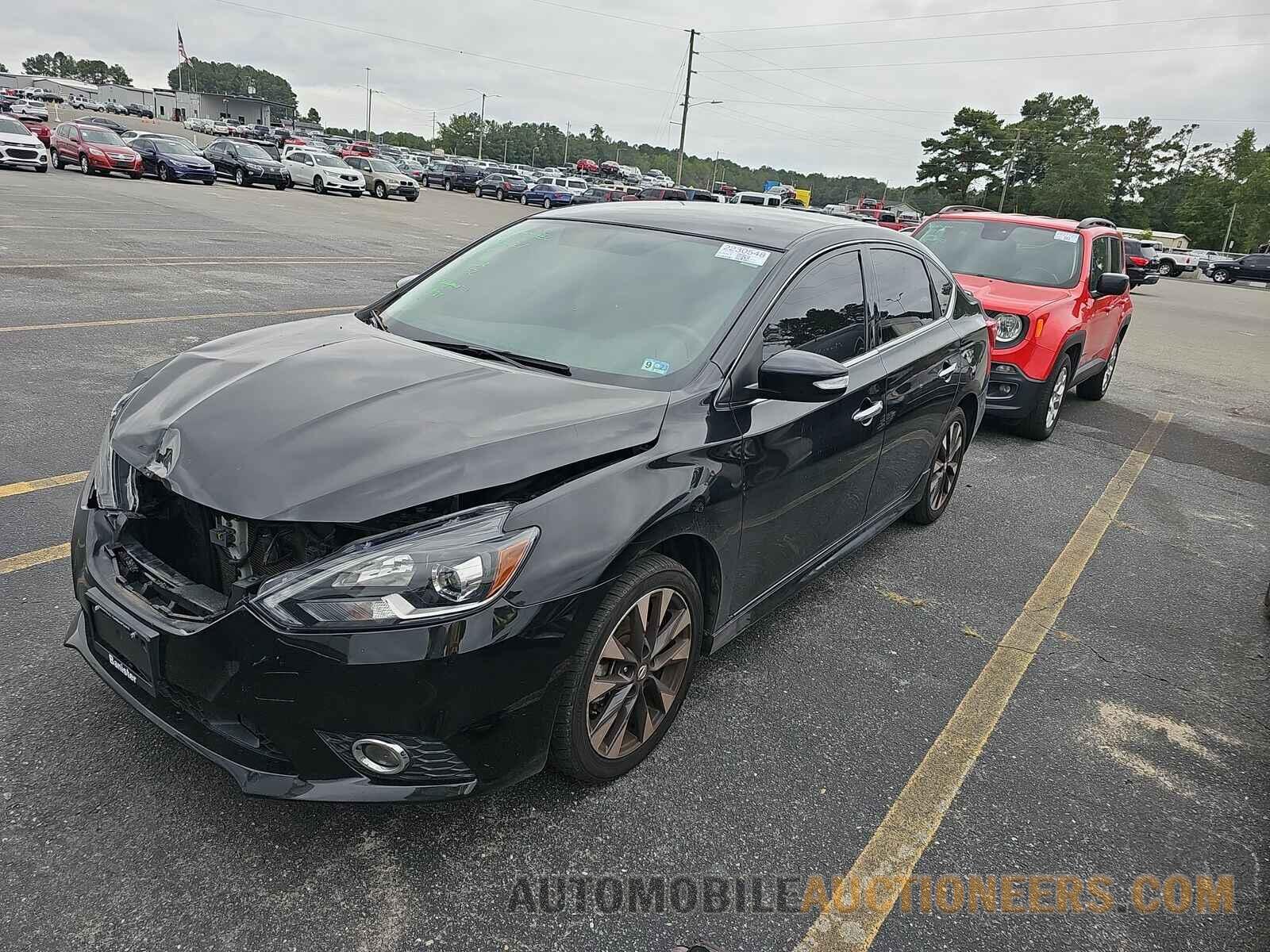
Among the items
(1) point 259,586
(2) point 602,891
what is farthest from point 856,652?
(1) point 259,586

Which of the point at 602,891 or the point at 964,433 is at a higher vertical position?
the point at 964,433

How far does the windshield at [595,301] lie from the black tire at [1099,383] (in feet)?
24.5

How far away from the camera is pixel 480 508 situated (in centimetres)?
229

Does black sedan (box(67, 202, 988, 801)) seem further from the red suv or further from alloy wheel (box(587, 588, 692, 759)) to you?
the red suv

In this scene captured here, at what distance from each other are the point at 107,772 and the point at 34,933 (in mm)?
573

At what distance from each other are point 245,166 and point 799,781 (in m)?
33.4

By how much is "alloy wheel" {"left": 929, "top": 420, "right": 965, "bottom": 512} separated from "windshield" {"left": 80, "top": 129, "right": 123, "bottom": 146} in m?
30.3

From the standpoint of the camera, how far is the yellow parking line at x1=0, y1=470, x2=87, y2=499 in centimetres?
427

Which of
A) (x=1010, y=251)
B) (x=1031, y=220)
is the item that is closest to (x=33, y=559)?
(x=1010, y=251)

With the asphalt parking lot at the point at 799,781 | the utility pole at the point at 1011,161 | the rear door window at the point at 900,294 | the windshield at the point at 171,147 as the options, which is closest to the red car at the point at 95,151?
the windshield at the point at 171,147

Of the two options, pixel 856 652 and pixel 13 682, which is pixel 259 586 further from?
pixel 856 652

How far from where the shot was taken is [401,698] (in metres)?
2.12

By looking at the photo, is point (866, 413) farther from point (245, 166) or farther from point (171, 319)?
point (245, 166)

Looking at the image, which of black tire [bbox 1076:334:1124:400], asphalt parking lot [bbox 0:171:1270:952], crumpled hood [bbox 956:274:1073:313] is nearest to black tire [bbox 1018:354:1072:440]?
crumpled hood [bbox 956:274:1073:313]
